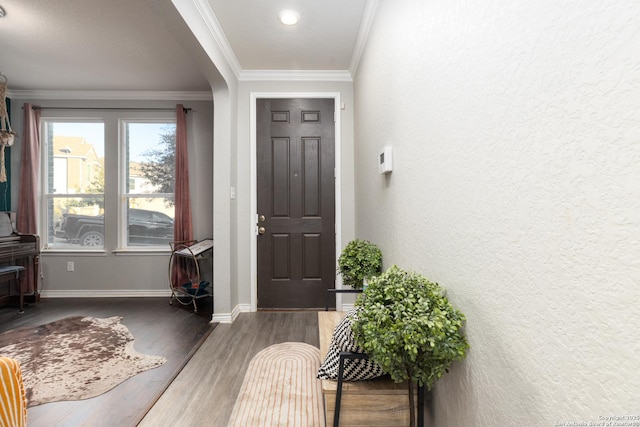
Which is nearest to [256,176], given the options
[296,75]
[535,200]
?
[296,75]

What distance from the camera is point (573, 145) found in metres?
0.56

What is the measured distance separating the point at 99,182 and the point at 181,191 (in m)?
1.21

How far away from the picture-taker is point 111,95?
4059 millimetres

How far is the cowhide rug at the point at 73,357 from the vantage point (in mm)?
1954

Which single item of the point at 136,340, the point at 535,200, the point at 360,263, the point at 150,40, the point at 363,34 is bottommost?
the point at 136,340

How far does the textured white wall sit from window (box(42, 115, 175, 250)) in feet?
12.7

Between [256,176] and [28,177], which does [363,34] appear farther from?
[28,177]

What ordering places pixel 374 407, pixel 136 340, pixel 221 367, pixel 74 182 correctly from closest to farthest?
pixel 374 407
pixel 221 367
pixel 136 340
pixel 74 182

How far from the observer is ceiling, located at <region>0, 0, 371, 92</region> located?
2.36 meters

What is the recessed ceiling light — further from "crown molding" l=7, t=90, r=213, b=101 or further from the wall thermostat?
"crown molding" l=7, t=90, r=213, b=101

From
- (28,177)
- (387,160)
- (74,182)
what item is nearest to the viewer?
(387,160)

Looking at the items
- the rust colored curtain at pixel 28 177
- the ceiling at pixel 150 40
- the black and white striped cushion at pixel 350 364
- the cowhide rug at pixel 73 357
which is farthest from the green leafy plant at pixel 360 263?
the rust colored curtain at pixel 28 177

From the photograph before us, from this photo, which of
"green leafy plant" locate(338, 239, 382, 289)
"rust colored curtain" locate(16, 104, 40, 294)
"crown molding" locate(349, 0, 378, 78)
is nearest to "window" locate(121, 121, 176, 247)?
"rust colored curtain" locate(16, 104, 40, 294)

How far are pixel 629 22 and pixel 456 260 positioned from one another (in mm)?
728
